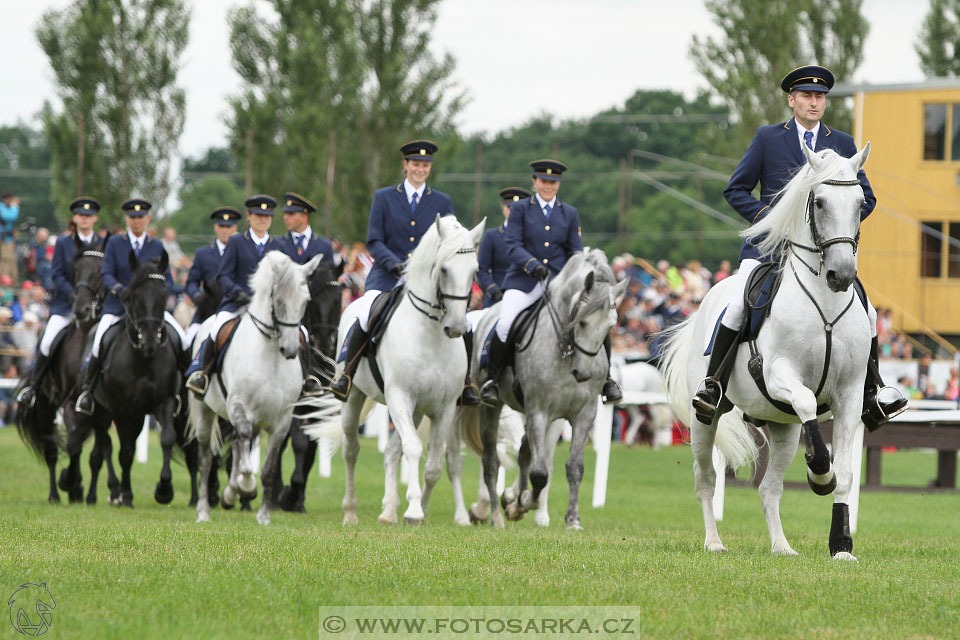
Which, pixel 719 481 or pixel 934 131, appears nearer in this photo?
pixel 719 481

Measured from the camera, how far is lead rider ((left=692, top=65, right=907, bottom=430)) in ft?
30.9

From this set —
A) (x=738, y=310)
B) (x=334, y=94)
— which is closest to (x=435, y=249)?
(x=738, y=310)

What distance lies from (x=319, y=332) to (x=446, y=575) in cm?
795

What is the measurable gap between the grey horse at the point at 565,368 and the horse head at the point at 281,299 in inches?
83.7

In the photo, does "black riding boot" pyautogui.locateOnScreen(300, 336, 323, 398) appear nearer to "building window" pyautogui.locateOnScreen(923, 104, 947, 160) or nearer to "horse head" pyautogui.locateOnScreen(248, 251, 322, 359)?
"horse head" pyautogui.locateOnScreen(248, 251, 322, 359)

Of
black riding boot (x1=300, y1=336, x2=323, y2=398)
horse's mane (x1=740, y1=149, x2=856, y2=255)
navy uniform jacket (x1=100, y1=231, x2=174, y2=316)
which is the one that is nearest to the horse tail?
horse's mane (x1=740, y1=149, x2=856, y2=255)

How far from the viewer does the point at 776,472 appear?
9.97 meters

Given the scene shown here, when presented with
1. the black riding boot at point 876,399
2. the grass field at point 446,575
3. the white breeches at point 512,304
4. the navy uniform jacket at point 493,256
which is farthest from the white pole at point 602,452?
the black riding boot at point 876,399

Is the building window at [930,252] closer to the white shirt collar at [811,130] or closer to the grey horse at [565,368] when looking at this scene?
the grey horse at [565,368]

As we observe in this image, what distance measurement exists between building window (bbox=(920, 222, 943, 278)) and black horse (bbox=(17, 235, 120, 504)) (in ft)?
92.0

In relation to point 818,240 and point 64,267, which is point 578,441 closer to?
point 818,240

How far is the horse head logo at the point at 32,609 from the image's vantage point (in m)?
5.78

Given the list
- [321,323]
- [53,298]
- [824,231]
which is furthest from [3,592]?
[53,298]

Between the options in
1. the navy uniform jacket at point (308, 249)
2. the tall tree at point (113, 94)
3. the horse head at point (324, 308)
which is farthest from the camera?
the tall tree at point (113, 94)
